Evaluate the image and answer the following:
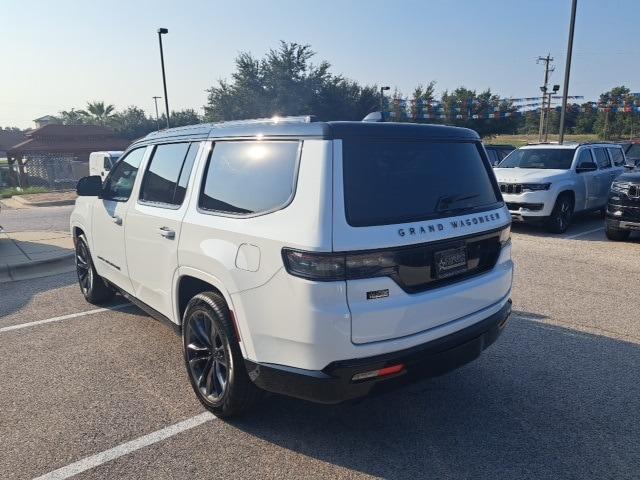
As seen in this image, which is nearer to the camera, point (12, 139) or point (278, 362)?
point (278, 362)

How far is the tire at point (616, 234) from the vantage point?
29.2 ft

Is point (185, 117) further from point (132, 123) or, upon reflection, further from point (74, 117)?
point (74, 117)

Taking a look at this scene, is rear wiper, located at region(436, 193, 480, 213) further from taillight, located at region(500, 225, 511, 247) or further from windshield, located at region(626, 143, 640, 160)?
windshield, located at region(626, 143, 640, 160)

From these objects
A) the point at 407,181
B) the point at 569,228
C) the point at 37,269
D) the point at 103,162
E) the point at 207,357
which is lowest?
the point at 569,228

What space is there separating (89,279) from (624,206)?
28.3 feet

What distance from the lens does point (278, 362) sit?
262 centimetres

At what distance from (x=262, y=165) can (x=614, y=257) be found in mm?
7109

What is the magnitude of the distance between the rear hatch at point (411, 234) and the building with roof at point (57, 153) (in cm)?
2801

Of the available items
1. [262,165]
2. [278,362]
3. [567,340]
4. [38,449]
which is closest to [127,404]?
Answer: [38,449]

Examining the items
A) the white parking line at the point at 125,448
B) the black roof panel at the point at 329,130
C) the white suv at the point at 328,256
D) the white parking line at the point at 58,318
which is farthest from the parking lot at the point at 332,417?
the black roof panel at the point at 329,130

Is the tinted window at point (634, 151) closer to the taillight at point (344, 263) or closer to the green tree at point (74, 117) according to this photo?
the taillight at point (344, 263)

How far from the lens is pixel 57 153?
33312 millimetres

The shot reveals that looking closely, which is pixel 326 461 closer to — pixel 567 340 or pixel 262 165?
pixel 262 165

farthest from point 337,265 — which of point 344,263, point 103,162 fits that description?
point 103,162
